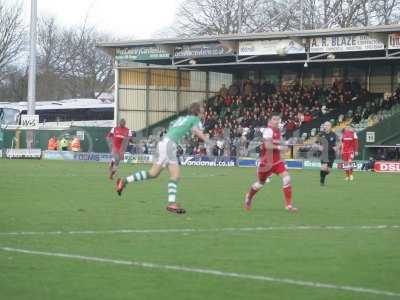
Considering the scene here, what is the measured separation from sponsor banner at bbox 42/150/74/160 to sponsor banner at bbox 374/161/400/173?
17888mm

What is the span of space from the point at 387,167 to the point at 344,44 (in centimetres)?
721

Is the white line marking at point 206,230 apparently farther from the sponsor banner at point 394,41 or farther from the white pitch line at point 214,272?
the sponsor banner at point 394,41

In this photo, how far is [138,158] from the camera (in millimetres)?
46312

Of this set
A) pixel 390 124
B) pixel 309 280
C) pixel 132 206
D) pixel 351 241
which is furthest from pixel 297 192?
pixel 390 124

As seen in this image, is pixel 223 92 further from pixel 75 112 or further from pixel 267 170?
pixel 267 170

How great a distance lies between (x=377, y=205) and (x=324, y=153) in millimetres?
9343

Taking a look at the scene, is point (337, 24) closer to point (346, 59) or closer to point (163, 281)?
point (346, 59)

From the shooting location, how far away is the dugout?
43250 mm

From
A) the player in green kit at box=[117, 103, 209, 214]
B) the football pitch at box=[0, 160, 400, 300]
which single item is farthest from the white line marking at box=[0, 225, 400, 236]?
the player in green kit at box=[117, 103, 209, 214]

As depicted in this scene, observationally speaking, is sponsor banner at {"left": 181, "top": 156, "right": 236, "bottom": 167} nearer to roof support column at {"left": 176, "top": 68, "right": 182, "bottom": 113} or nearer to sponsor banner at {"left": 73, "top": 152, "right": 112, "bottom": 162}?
sponsor banner at {"left": 73, "top": 152, "right": 112, "bottom": 162}

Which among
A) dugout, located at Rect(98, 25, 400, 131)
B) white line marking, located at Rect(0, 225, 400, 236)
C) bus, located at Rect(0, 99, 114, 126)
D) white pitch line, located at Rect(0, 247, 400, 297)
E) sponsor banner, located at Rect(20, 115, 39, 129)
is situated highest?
dugout, located at Rect(98, 25, 400, 131)

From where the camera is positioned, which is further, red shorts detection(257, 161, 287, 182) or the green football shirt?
red shorts detection(257, 161, 287, 182)

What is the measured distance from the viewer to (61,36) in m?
90.5

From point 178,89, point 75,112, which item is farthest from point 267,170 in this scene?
point 75,112
